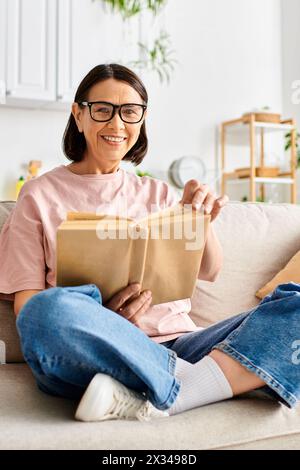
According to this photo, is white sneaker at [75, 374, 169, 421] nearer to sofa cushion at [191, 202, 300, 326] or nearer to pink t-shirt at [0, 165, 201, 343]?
pink t-shirt at [0, 165, 201, 343]

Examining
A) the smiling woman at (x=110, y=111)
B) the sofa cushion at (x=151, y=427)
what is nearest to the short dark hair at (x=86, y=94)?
the smiling woman at (x=110, y=111)

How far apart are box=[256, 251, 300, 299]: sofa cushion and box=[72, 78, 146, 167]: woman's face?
0.59 metres

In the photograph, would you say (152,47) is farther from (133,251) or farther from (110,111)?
(133,251)

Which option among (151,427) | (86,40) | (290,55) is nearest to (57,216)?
(151,427)

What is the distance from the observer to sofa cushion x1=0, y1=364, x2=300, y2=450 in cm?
101

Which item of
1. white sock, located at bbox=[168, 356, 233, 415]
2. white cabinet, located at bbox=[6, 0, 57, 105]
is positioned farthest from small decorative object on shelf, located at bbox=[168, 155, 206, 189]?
white sock, located at bbox=[168, 356, 233, 415]

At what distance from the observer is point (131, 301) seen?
132 centimetres

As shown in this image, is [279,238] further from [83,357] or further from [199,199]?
[83,357]

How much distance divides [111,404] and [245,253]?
906mm

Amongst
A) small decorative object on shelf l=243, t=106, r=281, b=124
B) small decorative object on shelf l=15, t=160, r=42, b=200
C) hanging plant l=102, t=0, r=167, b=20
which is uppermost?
hanging plant l=102, t=0, r=167, b=20

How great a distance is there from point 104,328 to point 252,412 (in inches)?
12.9

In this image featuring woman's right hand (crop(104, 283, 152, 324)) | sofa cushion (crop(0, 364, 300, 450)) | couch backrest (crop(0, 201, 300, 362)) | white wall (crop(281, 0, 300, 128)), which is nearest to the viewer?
sofa cushion (crop(0, 364, 300, 450))

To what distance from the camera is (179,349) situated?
1448mm
